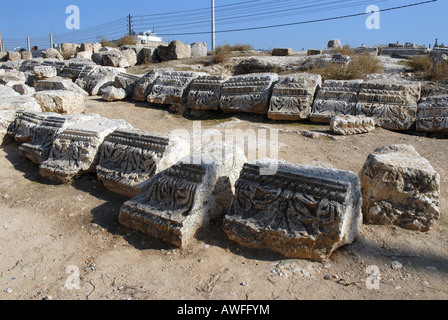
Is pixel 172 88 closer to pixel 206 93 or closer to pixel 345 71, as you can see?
pixel 206 93

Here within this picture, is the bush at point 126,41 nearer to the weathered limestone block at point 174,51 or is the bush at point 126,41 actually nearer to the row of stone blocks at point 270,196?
the weathered limestone block at point 174,51

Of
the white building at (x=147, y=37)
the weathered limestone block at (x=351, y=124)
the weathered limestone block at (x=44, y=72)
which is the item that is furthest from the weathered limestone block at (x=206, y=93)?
the white building at (x=147, y=37)

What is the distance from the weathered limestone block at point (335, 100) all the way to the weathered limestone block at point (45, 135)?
331 cm

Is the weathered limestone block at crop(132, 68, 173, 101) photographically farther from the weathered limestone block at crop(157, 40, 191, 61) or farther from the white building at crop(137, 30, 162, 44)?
the white building at crop(137, 30, 162, 44)

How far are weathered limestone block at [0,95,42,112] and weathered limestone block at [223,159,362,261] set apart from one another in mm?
4288

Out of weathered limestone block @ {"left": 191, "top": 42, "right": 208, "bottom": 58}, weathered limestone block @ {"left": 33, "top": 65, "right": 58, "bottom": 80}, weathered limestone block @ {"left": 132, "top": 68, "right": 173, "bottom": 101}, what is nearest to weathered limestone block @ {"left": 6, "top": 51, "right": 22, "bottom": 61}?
weathered limestone block @ {"left": 33, "top": 65, "right": 58, "bottom": 80}

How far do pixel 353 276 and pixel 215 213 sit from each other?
1.05 m

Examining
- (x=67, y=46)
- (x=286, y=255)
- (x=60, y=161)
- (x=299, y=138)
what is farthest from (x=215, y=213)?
(x=67, y=46)

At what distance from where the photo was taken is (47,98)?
5.25 meters

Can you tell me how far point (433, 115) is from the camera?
14.3 feet

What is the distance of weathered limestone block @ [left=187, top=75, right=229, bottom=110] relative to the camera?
566 cm

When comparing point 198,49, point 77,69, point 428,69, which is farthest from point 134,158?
point 198,49

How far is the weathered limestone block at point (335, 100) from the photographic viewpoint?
4.77 m

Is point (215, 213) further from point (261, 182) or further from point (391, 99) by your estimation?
point (391, 99)
